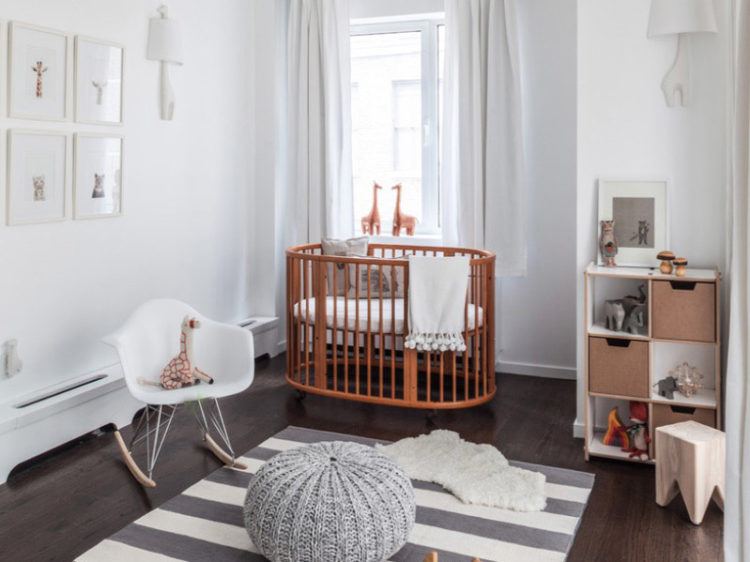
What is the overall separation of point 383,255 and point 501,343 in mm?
880

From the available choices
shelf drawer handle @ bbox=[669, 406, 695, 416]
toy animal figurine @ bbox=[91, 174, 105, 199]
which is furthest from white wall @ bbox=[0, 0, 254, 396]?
shelf drawer handle @ bbox=[669, 406, 695, 416]

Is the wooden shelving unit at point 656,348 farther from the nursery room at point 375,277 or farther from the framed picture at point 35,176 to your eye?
the framed picture at point 35,176

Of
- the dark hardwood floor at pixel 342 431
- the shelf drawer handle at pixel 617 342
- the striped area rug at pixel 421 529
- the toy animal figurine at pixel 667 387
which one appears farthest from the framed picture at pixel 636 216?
the striped area rug at pixel 421 529

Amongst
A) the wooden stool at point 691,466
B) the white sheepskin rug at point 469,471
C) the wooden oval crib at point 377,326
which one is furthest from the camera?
the wooden oval crib at point 377,326

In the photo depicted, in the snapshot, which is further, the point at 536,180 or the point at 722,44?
the point at 536,180

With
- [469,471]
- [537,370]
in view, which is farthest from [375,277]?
[469,471]

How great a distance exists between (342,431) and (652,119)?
194 centimetres

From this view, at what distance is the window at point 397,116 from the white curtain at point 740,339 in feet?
9.92

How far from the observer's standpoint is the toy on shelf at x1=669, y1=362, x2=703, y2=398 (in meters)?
3.12

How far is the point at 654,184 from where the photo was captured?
10.7ft

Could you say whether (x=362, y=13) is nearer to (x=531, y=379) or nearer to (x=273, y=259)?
(x=273, y=259)

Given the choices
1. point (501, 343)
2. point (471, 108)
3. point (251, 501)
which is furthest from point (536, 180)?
point (251, 501)

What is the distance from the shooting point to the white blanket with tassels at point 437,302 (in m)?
3.59

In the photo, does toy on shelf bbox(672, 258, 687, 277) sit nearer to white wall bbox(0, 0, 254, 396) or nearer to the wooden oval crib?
the wooden oval crib
